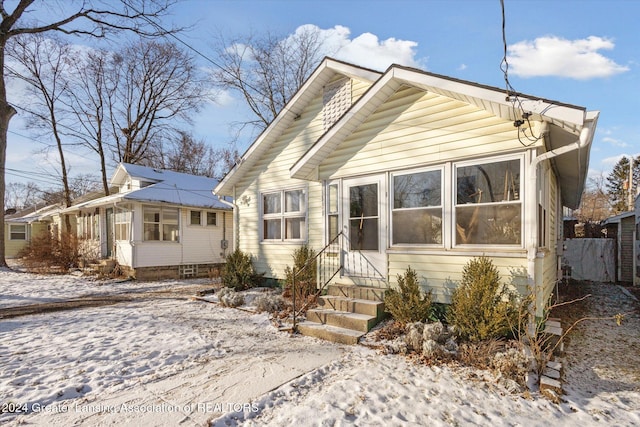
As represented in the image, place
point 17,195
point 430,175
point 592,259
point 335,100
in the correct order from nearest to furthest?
point 430,175
point 335,100
point 592,259
point 17,195

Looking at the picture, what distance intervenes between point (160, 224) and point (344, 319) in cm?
1081

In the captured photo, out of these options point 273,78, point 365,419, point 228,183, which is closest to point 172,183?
point 228,183

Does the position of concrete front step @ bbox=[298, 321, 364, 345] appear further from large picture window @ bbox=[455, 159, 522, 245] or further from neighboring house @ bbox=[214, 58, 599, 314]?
large picture window @ bbox=[455, 159, 522, 245]

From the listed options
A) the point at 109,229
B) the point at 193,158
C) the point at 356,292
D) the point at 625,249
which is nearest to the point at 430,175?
the point at 356,292

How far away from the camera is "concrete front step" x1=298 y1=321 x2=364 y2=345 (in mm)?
5430

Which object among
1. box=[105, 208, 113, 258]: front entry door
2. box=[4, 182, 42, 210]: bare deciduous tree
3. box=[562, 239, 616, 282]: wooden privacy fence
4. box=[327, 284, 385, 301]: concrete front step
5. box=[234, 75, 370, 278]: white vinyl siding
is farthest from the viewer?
box=[4, 182, 42, 210]: bare deciduous tree

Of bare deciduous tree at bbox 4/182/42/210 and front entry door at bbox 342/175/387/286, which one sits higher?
bare deciduous tree at bbox 4/182/42/210

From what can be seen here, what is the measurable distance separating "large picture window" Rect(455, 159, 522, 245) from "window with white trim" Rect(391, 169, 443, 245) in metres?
0.37

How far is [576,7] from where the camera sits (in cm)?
555

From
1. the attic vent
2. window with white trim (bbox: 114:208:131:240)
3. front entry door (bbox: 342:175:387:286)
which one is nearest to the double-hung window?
front entry door (bbox: 342:175:387:286)

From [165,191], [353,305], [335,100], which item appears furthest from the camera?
[165,191]

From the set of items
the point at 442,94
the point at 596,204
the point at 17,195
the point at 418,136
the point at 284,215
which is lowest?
the point at 284,215

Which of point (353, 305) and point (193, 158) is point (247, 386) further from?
point (193, 158)

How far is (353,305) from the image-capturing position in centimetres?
637
